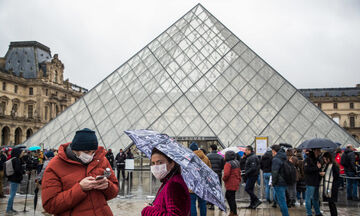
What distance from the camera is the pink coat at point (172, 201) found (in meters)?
2.34

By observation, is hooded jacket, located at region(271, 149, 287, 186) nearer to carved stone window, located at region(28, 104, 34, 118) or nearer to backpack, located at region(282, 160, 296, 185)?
backpack, located at region(282, 160, 296, 185)

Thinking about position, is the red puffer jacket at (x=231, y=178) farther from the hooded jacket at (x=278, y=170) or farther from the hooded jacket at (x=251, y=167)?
the hooded jacket at (x=251, y=167)

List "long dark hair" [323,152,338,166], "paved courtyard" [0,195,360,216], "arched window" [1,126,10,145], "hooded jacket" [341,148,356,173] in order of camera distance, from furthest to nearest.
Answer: "arched window" [1,126,10,145] < "hooded jacket" [341,148,356,173] < "paved courtyard" [0,195,360,216] < "long dark hair" [323,152,338,166]

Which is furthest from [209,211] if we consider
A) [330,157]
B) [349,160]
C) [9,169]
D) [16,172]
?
[349,160]

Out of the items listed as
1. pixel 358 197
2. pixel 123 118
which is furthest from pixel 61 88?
pixel 358 197

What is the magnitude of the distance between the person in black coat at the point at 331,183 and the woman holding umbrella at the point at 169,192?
13.0 ft

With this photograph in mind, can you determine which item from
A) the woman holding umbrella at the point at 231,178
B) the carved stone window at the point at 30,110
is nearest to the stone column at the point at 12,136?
the carved stone window at the point at 30,110

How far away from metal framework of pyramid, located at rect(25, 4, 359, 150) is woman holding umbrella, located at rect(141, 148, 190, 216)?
13031 millimetres

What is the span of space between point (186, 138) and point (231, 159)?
971cm

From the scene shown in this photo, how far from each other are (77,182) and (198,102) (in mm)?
14895

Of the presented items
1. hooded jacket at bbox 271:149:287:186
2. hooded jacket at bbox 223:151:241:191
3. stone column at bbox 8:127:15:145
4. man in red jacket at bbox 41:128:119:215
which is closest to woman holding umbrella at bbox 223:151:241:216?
hooded jacket at bbox 223:151:241:191

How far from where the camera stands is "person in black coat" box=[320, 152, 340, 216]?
557 centimetres

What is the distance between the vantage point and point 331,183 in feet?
18.4

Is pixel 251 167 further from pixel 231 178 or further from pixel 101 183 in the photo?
pixel 101 183
